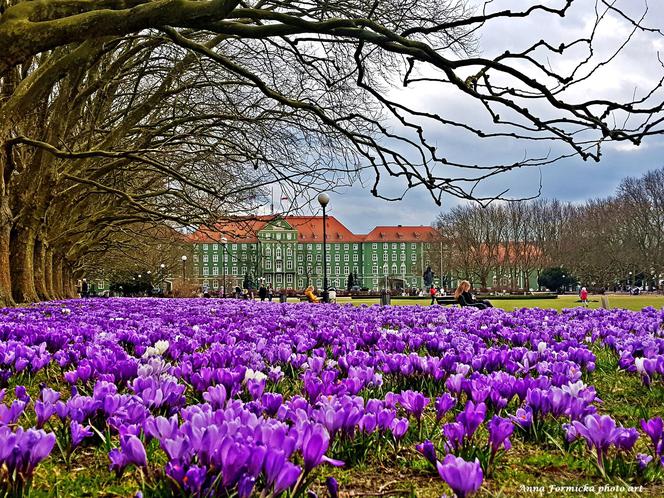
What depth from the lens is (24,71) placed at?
15547 millimetres

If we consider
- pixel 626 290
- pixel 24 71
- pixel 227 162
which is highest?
pixel 24 71

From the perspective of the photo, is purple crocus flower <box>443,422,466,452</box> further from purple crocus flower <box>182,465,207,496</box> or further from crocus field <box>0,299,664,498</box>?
purple crocus flower <box>182,465,207,496</box>

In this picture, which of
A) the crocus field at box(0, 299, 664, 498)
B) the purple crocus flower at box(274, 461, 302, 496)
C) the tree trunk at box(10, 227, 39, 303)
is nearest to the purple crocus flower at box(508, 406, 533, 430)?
the crocus field at box(0, 299, 664, 498)

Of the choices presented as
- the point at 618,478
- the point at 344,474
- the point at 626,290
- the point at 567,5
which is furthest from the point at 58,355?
the point at 626,290

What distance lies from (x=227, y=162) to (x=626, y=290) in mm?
74363

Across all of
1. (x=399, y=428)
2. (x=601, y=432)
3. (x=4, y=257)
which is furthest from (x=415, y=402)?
(x=4, y=257)

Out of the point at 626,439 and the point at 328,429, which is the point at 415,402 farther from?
the point at 626,439

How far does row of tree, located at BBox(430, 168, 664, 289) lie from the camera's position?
68875 mm

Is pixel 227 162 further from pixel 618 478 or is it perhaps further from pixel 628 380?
pixel 618 478

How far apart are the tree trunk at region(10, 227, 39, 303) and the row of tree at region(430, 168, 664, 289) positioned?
59.7m

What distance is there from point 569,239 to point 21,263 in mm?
74308

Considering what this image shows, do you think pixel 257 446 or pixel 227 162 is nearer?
pixel 257 446

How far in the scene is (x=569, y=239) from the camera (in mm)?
79875

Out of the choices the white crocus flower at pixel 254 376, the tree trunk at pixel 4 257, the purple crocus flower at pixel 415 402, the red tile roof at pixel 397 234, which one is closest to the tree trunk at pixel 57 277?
the tree trunk at pixel 4 257
